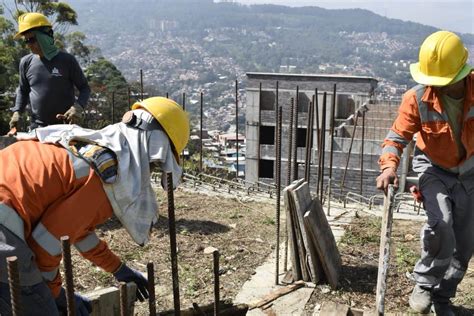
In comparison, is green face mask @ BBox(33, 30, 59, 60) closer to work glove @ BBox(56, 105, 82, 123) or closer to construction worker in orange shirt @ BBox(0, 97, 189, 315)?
work glove @ BBox(56, 105, 82, 123)

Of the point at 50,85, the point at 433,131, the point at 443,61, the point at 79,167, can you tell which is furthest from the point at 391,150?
the point at 50,85

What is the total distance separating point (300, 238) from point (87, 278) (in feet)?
5.53

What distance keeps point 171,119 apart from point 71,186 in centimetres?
52

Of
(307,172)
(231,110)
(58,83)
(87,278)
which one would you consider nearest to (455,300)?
(307,172)

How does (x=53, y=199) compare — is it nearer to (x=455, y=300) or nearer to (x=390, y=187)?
(x=390, y=187)

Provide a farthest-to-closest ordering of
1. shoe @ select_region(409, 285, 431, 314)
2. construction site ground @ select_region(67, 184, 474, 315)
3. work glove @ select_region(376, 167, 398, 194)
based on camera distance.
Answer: construction site ground @ select_region(67, 184, 474, 315)
shoe @ select_region(409, 285, 431, 314)
work glove @ select_region(376, 167, 398, 194)

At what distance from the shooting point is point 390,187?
2.81m

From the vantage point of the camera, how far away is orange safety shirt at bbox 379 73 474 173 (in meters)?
3.04

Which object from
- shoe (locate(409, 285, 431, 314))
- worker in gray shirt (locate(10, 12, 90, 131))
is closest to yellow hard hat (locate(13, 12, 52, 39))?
worker in gray shirt (locate(10, 12, 90, 131))

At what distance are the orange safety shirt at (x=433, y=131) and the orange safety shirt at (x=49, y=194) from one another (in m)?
1.82

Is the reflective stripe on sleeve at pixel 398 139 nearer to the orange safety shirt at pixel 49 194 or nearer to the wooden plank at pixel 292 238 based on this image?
the wooden plank at pixel 292 238

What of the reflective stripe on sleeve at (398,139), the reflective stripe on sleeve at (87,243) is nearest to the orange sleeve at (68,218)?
the reflective stripe on sleeve at (87,243)

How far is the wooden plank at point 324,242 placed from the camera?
3.77 meters

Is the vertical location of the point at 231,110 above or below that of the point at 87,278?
below
